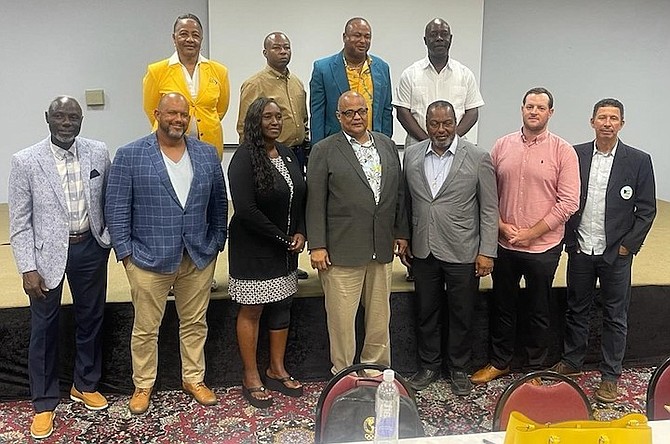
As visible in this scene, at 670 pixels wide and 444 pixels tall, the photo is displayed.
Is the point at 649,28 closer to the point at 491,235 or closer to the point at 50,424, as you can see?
the point at 491,235

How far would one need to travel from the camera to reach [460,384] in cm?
374

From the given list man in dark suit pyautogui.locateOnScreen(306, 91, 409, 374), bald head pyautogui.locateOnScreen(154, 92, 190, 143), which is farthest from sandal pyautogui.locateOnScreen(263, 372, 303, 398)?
bald head pyautogui.locateOnScreen(154, 92, 190, 143)

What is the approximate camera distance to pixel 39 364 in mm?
3236

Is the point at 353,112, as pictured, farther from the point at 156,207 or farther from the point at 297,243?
the point at 156,207

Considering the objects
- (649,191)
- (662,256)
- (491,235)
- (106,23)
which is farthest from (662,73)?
(106,23)

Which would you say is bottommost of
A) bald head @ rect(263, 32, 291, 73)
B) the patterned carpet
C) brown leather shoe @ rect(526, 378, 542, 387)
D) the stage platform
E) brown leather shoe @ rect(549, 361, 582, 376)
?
the patterned carpet

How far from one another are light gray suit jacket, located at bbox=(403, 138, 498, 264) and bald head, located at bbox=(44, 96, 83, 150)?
1650mm

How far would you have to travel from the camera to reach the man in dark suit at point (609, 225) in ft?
11.3

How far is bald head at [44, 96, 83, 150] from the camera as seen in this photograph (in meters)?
3.01

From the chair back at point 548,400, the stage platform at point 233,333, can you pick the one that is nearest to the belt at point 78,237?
the stage platform at point 233,333

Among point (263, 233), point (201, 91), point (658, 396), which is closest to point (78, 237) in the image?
point (263, 233)

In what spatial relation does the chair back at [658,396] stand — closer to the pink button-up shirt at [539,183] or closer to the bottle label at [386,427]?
the bottle label at [386,427]

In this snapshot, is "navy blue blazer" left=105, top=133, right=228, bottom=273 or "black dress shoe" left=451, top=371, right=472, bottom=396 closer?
"navy blue blazer" left=105, top=133, right=228, bottom=273

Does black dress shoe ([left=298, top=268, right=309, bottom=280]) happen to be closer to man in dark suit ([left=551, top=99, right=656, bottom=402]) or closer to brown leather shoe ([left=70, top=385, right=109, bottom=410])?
brown leather shoe ([left=70, top=385, right=109, bottom=410])
